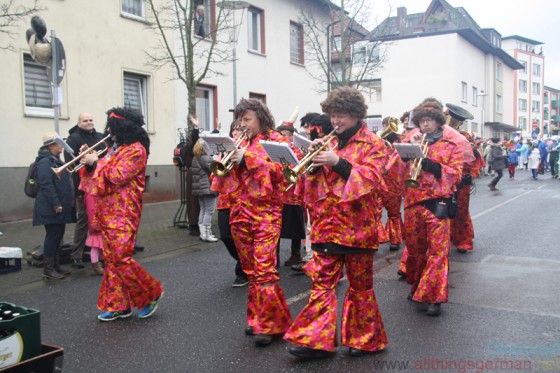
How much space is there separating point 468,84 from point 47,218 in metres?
39.8

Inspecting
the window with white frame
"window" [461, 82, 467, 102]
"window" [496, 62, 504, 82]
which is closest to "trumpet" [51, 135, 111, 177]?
"window" [461, 82, 467, 102]

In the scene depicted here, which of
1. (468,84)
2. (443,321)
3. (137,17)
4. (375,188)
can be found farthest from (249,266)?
(468,84)

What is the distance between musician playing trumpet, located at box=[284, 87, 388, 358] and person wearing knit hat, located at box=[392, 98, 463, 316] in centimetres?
115

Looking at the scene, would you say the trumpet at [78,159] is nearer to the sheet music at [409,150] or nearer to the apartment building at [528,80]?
the sheet music at [409,150]

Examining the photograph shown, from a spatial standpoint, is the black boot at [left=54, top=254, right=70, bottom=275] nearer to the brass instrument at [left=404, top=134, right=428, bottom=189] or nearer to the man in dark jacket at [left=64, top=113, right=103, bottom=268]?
the man in dark jacket at [left=64, top=113, right=103, bottom=268]

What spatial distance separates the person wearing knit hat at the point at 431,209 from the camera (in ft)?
16.6

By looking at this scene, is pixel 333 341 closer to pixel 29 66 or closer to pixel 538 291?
pixel 538 291

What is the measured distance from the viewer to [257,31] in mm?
19812

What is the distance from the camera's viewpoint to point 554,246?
27.9 feet

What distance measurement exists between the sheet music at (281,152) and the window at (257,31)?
1620cm

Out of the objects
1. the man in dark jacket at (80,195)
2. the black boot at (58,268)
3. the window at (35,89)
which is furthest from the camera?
the window at (35,89)

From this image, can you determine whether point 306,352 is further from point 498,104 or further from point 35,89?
point 498,104

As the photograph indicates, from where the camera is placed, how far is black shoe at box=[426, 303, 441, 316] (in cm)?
502

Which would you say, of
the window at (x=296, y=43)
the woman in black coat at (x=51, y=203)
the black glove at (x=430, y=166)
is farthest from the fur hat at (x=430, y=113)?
the window at (x=296, y=43)
